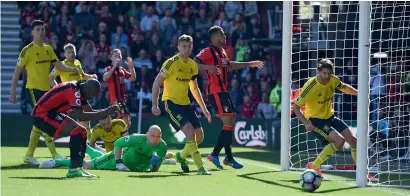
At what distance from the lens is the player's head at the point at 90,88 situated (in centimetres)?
1088

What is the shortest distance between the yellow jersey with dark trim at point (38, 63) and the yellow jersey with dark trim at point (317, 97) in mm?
4347

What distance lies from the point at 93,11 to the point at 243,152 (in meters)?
8.34

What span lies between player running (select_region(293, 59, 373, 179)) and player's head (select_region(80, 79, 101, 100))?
3.00m

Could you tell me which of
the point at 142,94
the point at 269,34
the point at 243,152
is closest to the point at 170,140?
the point at 142,94

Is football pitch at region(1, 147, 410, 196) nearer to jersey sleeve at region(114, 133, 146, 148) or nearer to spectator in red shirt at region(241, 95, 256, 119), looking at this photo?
jersey sleeve at region(114, 133, 146, 148)

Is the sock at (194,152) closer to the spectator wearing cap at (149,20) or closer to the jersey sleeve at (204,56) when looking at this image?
the jersey sleeve at (204,56)

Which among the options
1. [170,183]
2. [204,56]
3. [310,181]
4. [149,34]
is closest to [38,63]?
[204,56]

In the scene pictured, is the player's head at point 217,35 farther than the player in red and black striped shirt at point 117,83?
No

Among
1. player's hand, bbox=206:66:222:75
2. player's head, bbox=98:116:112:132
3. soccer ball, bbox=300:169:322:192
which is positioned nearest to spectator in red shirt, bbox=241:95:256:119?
player's head, bbox=98:116:112:132

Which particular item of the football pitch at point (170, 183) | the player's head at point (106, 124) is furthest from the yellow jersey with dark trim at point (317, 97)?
the player's head at point (106, 124)

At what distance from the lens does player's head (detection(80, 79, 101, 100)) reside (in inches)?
428

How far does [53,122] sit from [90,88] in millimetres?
1020

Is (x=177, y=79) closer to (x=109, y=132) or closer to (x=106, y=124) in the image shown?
(x=106, y=124)

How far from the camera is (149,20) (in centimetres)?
2594
